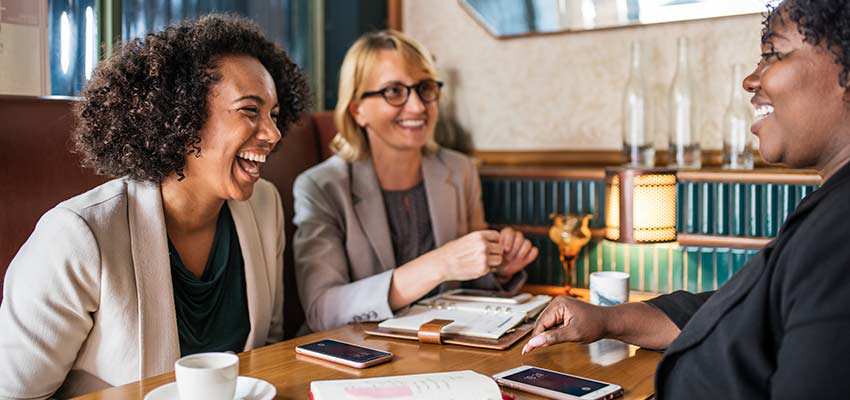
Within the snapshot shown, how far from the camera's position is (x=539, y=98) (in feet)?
10.0

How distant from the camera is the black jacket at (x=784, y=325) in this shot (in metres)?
0.91

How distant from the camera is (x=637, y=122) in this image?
2.71m

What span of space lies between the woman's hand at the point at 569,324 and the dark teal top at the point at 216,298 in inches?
29.6

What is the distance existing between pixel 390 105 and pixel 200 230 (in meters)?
0.75

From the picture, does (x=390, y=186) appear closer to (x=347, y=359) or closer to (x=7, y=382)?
(x=347, y=359)

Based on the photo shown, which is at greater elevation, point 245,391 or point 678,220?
point 678,220

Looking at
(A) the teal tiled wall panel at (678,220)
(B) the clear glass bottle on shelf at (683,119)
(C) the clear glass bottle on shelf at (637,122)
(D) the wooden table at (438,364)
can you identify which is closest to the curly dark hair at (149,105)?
(D) the wooden table at (438,364)

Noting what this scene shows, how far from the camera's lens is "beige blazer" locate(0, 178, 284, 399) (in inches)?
58.6

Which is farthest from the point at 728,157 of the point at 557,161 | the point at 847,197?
the point at 847,197

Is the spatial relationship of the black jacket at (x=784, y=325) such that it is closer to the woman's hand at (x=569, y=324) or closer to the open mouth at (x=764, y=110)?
the open mouth at (x=764, y=110)

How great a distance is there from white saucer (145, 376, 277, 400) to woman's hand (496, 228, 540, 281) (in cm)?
92

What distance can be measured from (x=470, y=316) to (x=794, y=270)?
89 centimetres

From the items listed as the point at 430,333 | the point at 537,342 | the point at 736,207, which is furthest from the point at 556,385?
the point at 736,207

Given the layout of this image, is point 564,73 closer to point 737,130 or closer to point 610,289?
point 737,130
